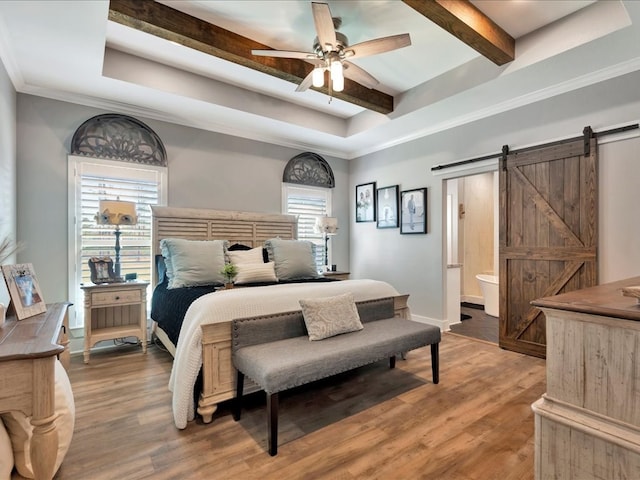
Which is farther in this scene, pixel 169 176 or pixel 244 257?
pixel 169 176

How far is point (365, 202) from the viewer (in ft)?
18.0

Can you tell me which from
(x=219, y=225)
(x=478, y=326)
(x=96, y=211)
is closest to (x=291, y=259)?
(x=219, y=225)

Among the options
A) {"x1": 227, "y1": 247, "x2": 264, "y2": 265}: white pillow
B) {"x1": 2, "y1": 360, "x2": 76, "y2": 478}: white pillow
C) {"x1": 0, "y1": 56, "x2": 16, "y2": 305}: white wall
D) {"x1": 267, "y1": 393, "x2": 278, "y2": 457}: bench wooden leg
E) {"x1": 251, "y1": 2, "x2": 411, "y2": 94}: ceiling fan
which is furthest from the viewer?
{"x1": 227, "y1": 247, "x2": 264, "y2": 265}: white pillow

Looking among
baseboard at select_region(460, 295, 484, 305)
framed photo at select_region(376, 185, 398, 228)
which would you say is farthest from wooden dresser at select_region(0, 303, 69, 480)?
baseboard at select_region(460, 295, 484, 305)

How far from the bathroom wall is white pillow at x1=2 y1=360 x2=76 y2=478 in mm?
6402

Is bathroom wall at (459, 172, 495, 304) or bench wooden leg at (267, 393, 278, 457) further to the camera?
bathroom wall at (459, 172, 495, 304)

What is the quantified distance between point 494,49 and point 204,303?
3063 millimetres

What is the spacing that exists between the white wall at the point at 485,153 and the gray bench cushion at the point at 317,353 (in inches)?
71.2

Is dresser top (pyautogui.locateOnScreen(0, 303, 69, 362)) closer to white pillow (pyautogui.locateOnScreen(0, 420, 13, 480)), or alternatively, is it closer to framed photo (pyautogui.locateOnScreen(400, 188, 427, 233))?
white pillow (pyautogui.locateOnScreen(0, 420, 13, 480))

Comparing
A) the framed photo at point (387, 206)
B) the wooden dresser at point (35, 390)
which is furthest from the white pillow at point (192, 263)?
the framed photo at point (387, 206)

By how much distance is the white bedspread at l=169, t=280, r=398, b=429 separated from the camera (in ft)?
6.96

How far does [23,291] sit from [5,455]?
90 centimetres

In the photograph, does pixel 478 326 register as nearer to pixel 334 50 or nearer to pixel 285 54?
pixel 334 50

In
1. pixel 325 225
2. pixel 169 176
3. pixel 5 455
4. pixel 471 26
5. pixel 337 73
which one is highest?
pixel 471 26
